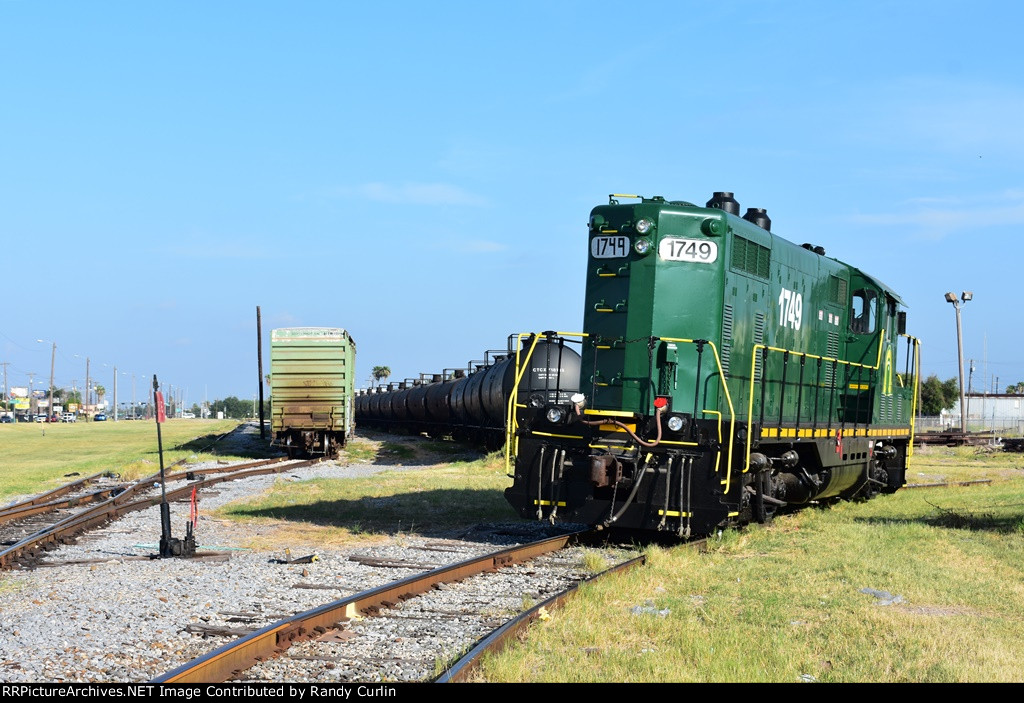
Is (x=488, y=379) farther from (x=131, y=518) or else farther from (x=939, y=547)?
(x=939, y=547)

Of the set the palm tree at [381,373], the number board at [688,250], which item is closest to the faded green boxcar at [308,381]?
the number board at [688,250]

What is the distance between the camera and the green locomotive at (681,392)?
1131 centimetres

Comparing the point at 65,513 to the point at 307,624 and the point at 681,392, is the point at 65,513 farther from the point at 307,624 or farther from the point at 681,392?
the point at 307,624

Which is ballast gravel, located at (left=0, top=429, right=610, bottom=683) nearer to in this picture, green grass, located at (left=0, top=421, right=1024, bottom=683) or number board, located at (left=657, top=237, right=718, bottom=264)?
green grass, located at (left=0, top=421, right=1024, bottom=683)

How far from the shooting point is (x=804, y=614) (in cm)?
803

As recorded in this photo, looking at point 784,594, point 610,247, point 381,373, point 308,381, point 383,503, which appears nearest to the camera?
point 784,594

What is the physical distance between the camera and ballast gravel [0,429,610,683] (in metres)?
6.14

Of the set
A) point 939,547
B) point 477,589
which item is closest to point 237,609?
point 477,589

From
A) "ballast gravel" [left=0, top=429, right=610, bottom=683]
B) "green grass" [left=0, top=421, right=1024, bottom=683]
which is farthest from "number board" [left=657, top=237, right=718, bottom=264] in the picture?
"ballast gravel" [left=0, top=429, right=610, bottom=683]

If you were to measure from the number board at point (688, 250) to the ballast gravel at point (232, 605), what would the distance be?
3712 millimetres

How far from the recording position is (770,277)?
13.8 meters

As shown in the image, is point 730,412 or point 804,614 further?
point 730,412

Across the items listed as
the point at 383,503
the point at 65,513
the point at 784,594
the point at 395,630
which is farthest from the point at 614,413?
the point at 65,513

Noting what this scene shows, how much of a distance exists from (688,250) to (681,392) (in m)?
1.67
